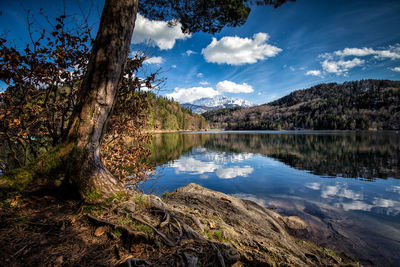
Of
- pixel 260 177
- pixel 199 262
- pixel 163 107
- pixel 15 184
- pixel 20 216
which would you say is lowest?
pixel 260 177

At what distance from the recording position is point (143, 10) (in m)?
6.47

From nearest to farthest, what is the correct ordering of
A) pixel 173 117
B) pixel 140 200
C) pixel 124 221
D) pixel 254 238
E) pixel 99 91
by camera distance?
pixel 124 221 → pixel 99 91 → pixel 140 200 → pixel 254 238 → pixel 173 117

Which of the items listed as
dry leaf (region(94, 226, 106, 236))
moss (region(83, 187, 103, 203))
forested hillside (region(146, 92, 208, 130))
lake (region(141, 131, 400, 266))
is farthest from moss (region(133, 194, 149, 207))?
forested hillside (region(146, 92, 208, 130))

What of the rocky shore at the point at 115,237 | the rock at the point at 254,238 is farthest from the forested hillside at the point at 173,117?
the rocky shore at the point at 115,237

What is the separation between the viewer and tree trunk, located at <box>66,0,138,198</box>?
137 inches

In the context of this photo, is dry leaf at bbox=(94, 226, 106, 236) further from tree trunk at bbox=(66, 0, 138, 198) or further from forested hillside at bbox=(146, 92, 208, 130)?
forested hillside at bbox=(146, 92, 208, 130)

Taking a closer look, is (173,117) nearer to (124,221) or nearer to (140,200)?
(140,200)

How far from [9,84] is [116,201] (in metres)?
3.96

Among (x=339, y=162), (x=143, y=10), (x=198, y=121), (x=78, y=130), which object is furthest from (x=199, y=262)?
(x=198, y=121)

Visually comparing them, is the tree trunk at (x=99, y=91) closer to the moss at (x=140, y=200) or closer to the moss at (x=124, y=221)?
the moss at (x=140, y=200)

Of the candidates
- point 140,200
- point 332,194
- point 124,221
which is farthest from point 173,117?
point 124,221

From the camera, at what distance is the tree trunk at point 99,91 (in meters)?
3.48

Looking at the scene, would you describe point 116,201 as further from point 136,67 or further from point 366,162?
point 366,162

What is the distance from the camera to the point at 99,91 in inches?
141
